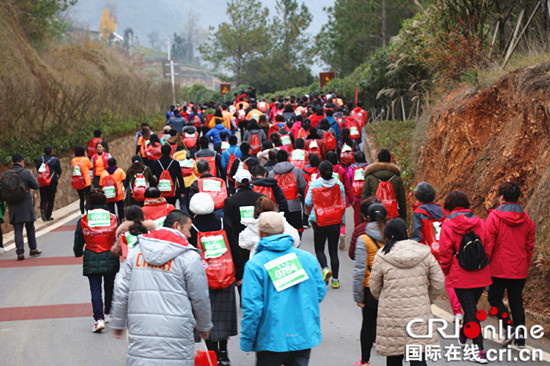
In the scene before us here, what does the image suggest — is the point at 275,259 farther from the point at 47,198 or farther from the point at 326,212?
the point at 47,198

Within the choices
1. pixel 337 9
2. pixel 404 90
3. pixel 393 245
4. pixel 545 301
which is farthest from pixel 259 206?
pixel 337 9

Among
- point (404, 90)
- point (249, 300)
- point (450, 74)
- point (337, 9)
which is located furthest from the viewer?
point (337, 9)

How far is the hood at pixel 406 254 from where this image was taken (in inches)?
224

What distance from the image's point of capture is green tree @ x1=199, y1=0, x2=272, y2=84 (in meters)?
78.0

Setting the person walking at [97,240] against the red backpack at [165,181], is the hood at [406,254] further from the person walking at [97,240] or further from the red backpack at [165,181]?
the red backpack at [165,181]

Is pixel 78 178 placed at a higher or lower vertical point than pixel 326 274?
higher

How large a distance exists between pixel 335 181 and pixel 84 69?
29028 mm

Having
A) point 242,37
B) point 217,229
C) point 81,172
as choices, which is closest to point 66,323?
point 217,229

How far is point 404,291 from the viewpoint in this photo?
573 centimetres

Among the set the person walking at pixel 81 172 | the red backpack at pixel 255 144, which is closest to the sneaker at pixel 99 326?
the person walking at pixel 81 172

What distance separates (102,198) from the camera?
8.24m

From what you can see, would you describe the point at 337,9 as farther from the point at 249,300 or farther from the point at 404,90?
the point at 249,300

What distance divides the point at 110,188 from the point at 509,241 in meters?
8.66

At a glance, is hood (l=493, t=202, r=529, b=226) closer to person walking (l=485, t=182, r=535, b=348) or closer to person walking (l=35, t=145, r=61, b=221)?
person walking (l=485, t=182, r=535, b=348)
